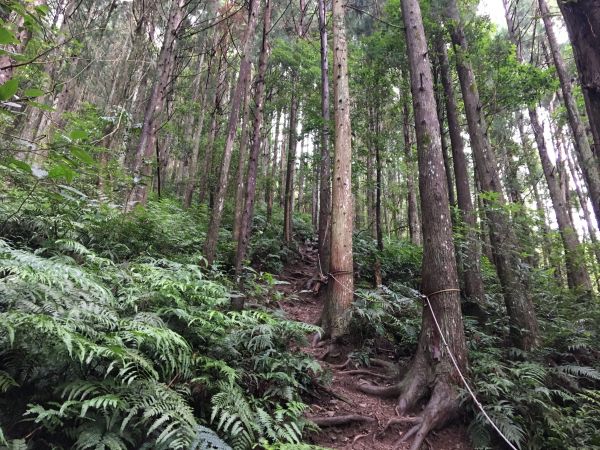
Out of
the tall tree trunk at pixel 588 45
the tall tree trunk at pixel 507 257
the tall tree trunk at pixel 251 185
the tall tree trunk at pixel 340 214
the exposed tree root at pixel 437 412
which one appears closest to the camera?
the tall tree trunk at pixel 588 45

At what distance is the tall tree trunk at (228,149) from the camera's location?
712 cm

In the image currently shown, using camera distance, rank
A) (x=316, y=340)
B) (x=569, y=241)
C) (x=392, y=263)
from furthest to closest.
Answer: (x=392, y=263), (x=569, y=241), (x=316, y=340)

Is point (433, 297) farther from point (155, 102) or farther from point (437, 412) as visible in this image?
point (155, 102)

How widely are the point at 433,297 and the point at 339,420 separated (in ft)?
6.61

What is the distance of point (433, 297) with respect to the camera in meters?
4.81

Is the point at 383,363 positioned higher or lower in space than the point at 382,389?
higher

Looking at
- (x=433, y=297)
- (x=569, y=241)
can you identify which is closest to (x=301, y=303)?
(x=433, y=297)

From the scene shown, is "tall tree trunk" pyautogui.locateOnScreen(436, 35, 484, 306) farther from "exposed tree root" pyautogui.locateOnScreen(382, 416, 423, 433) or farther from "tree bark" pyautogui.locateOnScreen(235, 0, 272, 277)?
"tree bark" pyautogui.locateOnScreen(235, 0, 272, 277)

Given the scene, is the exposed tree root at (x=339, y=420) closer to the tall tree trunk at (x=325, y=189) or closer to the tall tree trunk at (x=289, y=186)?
the tall tree trunk at (x=325, y=189)

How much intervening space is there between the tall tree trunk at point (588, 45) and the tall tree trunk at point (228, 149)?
598 centimetres

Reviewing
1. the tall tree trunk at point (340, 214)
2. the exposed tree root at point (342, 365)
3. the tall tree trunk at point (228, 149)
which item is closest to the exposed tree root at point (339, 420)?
the exposed tree root at point (342, 365)

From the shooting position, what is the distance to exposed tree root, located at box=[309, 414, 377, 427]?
12.6ft

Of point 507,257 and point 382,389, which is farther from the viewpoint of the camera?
point 507,257

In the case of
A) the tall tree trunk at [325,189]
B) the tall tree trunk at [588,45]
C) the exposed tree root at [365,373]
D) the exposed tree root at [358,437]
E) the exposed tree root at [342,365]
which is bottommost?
the exposed tree root at [358,437]
